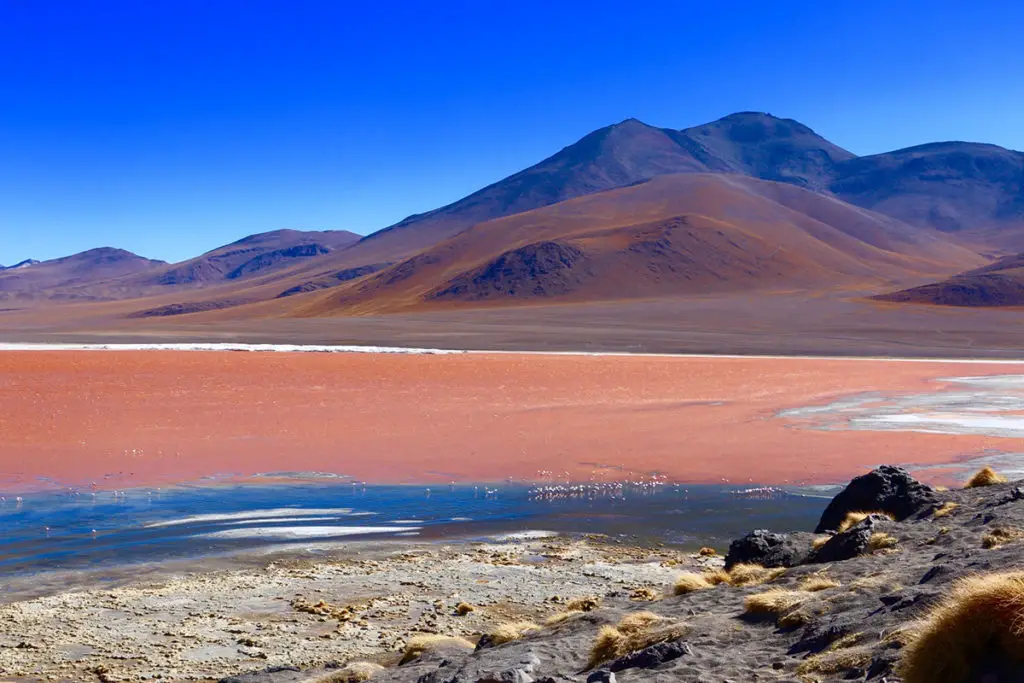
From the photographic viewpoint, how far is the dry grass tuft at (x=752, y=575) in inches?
339

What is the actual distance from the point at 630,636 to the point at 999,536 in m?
3.74

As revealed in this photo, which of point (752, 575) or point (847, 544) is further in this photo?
point (847, 544)

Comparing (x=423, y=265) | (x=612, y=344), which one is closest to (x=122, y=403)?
(x=612, y=344)

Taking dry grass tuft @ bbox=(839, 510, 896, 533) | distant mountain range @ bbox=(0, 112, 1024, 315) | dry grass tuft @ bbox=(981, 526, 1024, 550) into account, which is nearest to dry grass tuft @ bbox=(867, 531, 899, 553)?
dry grass tuft @ bbox=(981, 526, 1024, 550)

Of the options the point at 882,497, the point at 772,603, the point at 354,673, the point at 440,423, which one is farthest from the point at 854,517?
the point at 440,423

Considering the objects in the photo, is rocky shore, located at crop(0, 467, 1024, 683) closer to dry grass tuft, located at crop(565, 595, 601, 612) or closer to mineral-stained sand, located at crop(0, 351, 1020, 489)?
dry grass tuft, located at crop(565, 595, 601, 612)

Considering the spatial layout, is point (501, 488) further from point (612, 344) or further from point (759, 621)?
point (612, 344)

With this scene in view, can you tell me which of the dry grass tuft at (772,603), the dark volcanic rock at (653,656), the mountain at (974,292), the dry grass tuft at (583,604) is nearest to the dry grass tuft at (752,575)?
the dry grass tuft at (772,603)

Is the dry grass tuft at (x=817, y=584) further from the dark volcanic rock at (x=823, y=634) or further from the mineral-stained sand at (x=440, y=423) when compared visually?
the mineral-stained sand at (x=440, y=423)

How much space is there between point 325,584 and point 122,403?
1910 centimetres

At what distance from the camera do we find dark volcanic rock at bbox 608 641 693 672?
5797 mm

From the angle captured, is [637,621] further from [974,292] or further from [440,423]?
[974,292]

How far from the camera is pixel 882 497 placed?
1159 centimetres

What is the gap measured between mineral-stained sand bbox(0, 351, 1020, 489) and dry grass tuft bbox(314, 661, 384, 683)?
9.77m
